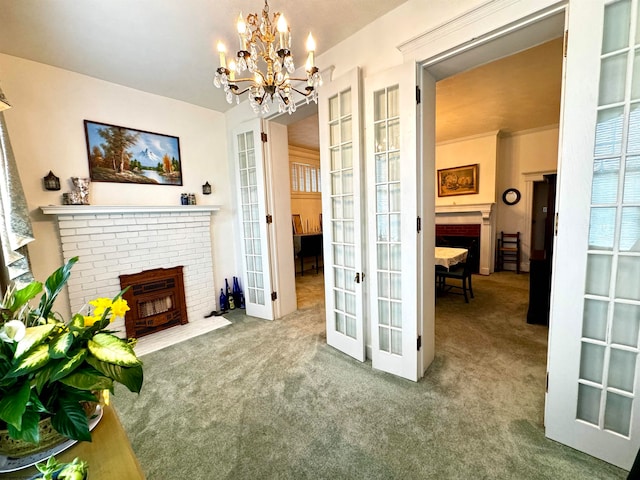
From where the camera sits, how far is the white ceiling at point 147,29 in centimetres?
184

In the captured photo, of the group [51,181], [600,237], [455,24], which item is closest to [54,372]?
[600,237]

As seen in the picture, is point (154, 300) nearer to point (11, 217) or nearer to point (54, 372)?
point (11, 217)

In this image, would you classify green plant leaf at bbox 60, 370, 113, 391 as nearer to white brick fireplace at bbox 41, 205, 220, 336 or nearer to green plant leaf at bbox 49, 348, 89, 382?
green plant leaf at bbox 49, 348, 89, 382

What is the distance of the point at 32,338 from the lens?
652 millimetres

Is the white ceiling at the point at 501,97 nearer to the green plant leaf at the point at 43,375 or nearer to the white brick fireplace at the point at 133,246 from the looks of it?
the white brick fireplace at the point at 133,246

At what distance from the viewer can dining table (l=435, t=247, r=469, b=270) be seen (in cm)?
347

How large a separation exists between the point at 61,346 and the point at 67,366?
0.17 ft

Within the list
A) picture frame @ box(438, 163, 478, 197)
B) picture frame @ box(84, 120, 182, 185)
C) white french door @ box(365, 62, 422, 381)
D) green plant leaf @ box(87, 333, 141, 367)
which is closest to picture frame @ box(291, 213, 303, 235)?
picture frame @ box(84, 120, 182, 185)

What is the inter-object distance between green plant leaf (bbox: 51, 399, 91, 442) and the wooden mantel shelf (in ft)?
8.54

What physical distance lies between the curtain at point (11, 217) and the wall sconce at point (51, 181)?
20.0 inches

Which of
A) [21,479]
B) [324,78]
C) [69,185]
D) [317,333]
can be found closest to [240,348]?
[317,333]

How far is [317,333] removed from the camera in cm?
294

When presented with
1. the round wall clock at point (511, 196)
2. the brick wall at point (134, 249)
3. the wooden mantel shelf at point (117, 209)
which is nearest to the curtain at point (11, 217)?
the wooden mantel shelf at point (117, 209)

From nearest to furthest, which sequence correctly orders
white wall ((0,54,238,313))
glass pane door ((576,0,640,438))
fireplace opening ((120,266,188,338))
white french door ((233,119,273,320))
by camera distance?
glass pane door ((576,0,640,438)), white wall ((0,54,238,313)), fireplace opening ((120,266,188,338)), white french door ((233,119,273,320))
